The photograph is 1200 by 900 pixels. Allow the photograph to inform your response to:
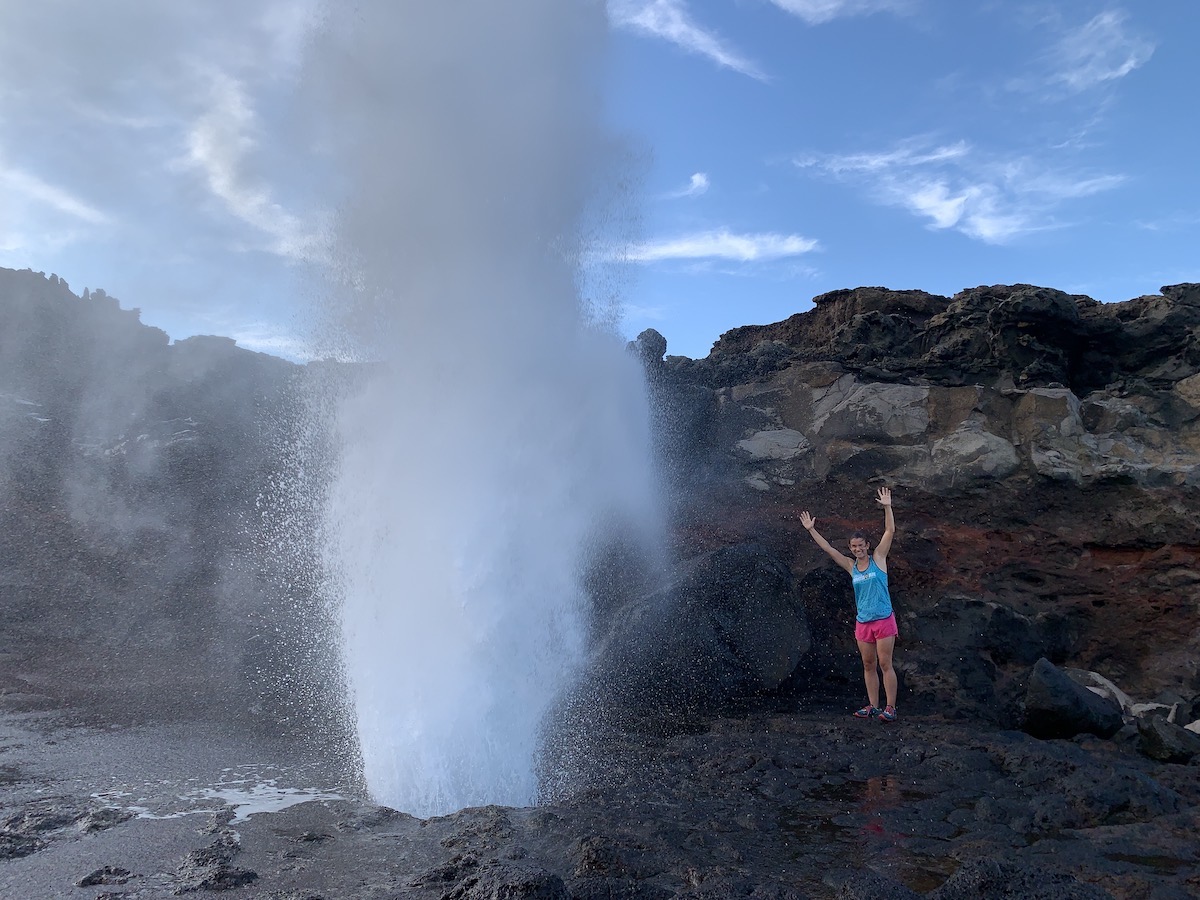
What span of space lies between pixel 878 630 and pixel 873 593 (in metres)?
0.34

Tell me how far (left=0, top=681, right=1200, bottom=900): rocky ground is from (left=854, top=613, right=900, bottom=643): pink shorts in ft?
2.92

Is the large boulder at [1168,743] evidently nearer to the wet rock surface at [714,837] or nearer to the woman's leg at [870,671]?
the wet rock surface at [714,837]

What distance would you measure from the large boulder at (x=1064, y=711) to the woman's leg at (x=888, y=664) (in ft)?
3.52

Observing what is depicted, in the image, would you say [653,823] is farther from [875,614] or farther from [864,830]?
[875,614]

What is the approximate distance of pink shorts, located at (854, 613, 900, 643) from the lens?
7.04 meters

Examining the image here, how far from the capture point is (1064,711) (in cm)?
645

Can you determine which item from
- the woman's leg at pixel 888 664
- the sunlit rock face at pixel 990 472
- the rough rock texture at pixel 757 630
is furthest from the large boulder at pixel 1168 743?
the woman's leg at pixel 888 664

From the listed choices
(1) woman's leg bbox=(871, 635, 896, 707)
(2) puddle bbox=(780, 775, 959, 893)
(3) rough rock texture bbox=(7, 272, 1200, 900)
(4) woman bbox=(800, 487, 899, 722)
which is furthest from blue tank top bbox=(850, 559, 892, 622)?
(2) puddle bbox=(780, 775, 959, 893)

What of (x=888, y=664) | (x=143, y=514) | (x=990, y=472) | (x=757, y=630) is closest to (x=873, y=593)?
(x=888, y=664)

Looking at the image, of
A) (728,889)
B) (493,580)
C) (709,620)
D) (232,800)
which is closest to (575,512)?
(709,620)

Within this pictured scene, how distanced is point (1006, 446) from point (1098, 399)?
5.05ft

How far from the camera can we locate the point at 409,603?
6266mm

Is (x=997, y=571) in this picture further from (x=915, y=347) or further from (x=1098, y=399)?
(x=915, y=347)

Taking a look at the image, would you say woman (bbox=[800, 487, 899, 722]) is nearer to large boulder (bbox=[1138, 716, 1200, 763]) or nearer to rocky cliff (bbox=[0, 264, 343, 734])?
large boulder (bbox=[1138, 716, 1200, 763])
